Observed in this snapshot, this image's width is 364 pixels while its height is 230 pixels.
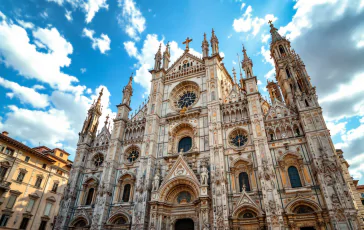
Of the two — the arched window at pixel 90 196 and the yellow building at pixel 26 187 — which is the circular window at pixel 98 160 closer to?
the arched window at pixel 90 196

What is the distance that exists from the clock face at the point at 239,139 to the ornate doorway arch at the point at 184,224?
8576 millimetres

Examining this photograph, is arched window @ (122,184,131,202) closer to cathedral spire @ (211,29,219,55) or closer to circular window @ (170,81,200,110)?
circular window @ (170,81,200,110)

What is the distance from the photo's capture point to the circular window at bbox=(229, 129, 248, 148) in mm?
22859

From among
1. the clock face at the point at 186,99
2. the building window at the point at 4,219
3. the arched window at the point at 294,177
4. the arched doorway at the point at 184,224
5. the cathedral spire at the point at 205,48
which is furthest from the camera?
the cathedral spire at the point at 205,48

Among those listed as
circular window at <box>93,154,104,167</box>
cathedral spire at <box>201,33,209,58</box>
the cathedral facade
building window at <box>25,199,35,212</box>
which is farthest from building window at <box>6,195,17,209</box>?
cathedral spire at <box>201,33,209,58</box>

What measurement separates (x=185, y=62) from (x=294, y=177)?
2022 cm

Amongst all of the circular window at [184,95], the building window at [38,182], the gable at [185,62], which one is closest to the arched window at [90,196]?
the building window at [38,182]

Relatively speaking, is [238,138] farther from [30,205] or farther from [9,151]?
[30,205]

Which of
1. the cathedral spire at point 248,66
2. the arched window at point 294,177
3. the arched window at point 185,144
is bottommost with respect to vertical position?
the arched window at point 294,177

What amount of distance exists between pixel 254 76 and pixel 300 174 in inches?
452

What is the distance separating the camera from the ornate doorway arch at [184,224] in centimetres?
2125

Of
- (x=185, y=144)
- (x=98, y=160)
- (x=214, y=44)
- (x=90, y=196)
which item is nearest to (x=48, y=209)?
(x=90, y=196)

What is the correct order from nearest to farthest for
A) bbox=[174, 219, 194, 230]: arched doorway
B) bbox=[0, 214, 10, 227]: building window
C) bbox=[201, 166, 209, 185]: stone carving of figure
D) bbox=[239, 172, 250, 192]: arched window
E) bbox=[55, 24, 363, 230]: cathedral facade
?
bbox=[55, 24, 363, 230]: cathedral facade, bbox=[239, 172, 250, 192]: arched window, bbox=[201, 166, 209, 185]: stone carving of figure, bbox=[174, 219, 194, 230]: arched doorway, bbox=[0, 214, 10, 227]: building window

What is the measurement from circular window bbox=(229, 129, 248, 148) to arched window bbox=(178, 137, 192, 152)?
4.94 metres
